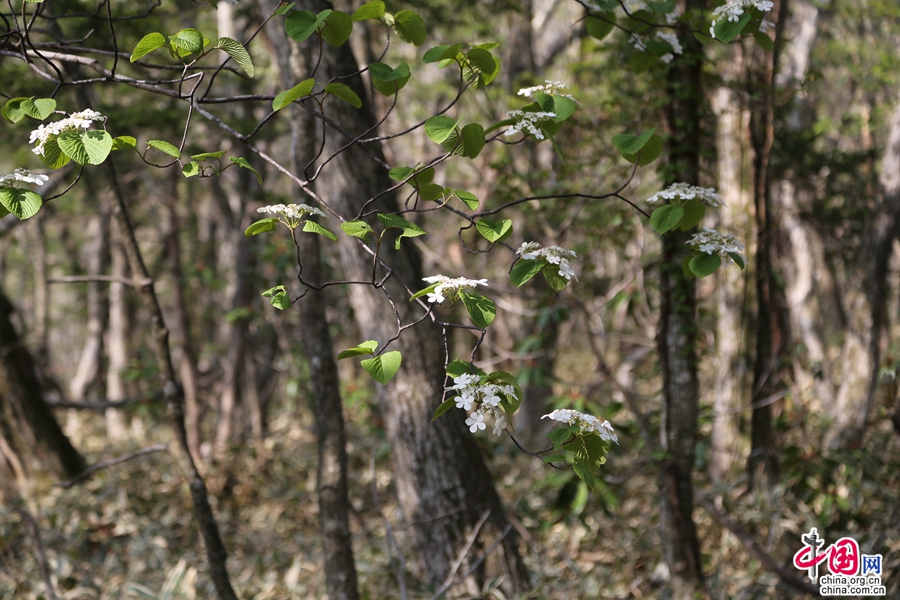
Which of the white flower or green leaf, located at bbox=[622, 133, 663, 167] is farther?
green leaf, located at bbox=[622, 133, 663, 167]

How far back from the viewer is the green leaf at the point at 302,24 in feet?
4.51

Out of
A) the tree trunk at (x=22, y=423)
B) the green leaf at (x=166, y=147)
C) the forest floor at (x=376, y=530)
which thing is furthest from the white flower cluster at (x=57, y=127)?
the tree trunk at (x=22, y=423)

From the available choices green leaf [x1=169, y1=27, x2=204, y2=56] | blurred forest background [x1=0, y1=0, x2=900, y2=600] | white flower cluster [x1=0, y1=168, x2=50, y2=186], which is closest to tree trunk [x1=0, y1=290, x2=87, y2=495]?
blurred forest background [x1=0, y1=0, x2=900, y2=600]

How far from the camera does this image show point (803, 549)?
3.21m

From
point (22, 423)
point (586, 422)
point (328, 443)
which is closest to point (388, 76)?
point (586, 422)

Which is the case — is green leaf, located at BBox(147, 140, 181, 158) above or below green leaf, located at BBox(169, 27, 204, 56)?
below

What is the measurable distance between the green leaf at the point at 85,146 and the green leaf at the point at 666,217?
124 cm

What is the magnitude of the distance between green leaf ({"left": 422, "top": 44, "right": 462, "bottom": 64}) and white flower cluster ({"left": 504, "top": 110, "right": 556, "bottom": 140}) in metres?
0.19

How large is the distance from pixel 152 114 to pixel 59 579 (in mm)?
3552

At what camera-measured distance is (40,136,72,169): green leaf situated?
1.28 meters

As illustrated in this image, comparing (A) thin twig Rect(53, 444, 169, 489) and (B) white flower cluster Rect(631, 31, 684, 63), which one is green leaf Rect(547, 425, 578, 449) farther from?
(A) thin twig Rect(53, 444, 169, 489)

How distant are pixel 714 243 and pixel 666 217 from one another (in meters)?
0.14

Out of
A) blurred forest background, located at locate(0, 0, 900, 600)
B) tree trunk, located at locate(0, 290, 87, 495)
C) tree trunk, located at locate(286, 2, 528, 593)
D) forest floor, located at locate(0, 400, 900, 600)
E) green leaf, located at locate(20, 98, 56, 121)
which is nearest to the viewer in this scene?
green leaf, located at locate(20, 98, 56, 121)

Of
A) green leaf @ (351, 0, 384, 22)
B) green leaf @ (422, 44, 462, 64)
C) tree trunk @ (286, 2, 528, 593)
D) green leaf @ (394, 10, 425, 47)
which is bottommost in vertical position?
tree trunk @ (286, 2, 528, 593)
